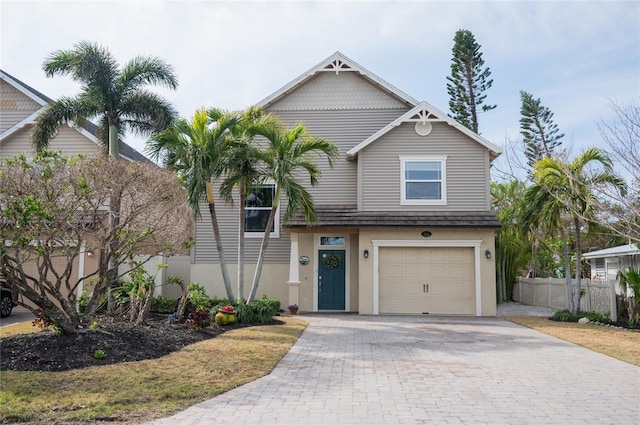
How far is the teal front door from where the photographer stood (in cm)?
1895

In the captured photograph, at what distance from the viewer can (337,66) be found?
20359mm

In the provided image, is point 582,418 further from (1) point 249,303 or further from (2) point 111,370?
(1) point 249,303

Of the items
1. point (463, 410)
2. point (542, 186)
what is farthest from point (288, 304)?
point (463, 410)

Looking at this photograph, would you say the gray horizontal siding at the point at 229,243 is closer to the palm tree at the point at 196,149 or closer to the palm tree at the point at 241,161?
the palm tree at the point at 241,161

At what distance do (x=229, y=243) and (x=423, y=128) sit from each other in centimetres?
822

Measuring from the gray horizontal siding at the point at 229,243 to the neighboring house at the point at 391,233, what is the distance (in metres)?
0.04

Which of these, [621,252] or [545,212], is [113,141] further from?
[621,252]

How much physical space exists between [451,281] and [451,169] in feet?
12.7

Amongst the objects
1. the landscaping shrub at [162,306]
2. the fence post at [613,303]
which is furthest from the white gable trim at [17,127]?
the fence post at [613,303]

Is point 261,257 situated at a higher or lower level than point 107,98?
lower

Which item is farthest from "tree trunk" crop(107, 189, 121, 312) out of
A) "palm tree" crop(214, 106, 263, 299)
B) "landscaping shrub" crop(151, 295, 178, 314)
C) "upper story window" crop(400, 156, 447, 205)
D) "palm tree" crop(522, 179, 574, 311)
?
"palm tree" crop(522, 179, 574, 311)

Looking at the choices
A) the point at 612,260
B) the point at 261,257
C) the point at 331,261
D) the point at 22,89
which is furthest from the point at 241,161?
the point at 612,260

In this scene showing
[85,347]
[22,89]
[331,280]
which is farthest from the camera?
[22,89]

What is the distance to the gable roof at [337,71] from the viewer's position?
2006cm
